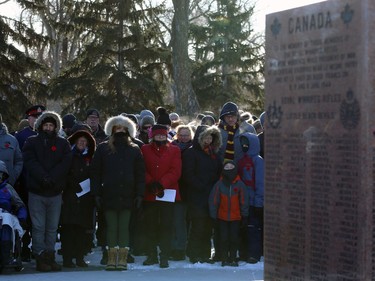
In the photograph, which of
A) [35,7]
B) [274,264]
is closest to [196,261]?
[274,264]

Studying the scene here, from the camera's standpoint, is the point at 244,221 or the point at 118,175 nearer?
the point at 118,175

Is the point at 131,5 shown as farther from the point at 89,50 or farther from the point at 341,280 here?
the point at 341,280

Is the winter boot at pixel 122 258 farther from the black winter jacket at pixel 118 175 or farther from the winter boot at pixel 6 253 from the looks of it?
the winter boot at pixel 6 253

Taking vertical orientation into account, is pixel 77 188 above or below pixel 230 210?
above

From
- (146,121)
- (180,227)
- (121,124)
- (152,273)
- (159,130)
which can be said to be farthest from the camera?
(146,121)

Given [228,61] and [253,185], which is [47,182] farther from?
[228,61]

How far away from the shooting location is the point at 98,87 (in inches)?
1014

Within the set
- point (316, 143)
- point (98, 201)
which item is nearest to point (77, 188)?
point (98, 201)

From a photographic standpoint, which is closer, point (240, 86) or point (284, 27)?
point (284, 27)

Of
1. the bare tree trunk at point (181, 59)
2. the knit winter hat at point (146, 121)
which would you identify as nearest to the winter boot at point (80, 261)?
the knit winter hat at point (146, 121)

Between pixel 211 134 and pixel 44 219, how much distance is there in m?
2.62

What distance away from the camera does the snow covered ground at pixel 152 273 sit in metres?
10.4

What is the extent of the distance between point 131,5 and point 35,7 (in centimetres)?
285

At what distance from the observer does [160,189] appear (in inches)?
453
